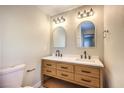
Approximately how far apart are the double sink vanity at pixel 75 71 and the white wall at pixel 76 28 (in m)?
0.15

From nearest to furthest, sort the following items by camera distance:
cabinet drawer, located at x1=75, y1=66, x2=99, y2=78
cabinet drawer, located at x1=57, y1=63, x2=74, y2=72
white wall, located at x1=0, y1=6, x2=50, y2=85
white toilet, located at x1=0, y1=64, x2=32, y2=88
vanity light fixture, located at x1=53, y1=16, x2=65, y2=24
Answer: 1. white toilet, located at x1=0, y1=64, x2=32, y2=88
2. white wall, located at x1=0, y1=6, x2=50, y2=85
3. cabinet drawer, located at x1=75, y1=66, x2=99, y2=78
4. cabinet drawer, located at x1=57, y1=63, x2=74, y2=72
5. vanity light fixture, located at x1=53, y1=16, x2=65, y2=24

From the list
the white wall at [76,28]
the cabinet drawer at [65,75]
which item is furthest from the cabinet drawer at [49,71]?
the white wall at [76,28]

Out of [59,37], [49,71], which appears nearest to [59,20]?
[59,37]

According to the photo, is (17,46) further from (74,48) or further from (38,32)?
(74,48)

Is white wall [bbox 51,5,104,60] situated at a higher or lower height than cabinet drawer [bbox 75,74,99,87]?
higher

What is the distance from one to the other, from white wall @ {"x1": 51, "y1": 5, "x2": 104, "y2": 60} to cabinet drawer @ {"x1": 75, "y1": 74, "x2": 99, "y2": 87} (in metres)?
0.48

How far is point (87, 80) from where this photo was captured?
4.19 ft

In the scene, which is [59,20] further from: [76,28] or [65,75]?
[65,75]

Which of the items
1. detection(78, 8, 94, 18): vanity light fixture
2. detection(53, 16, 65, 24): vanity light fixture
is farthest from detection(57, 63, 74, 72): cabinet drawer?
detection(78, 8, 94, 18): vanity light fixture

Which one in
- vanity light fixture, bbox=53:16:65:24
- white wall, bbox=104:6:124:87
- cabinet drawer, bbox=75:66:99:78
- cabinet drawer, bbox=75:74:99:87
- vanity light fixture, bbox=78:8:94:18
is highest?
vanity light fixture, bbox=78:8:94:18

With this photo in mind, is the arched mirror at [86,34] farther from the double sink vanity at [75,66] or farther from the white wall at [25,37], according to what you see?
the white wall at [25,37]

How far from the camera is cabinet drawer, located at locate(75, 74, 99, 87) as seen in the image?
47.6 inches

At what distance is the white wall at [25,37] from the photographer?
109 cm

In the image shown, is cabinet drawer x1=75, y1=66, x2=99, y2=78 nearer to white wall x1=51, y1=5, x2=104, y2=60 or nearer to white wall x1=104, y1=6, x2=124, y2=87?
white wall x1=104, y1=6, x2=124, y2=87
